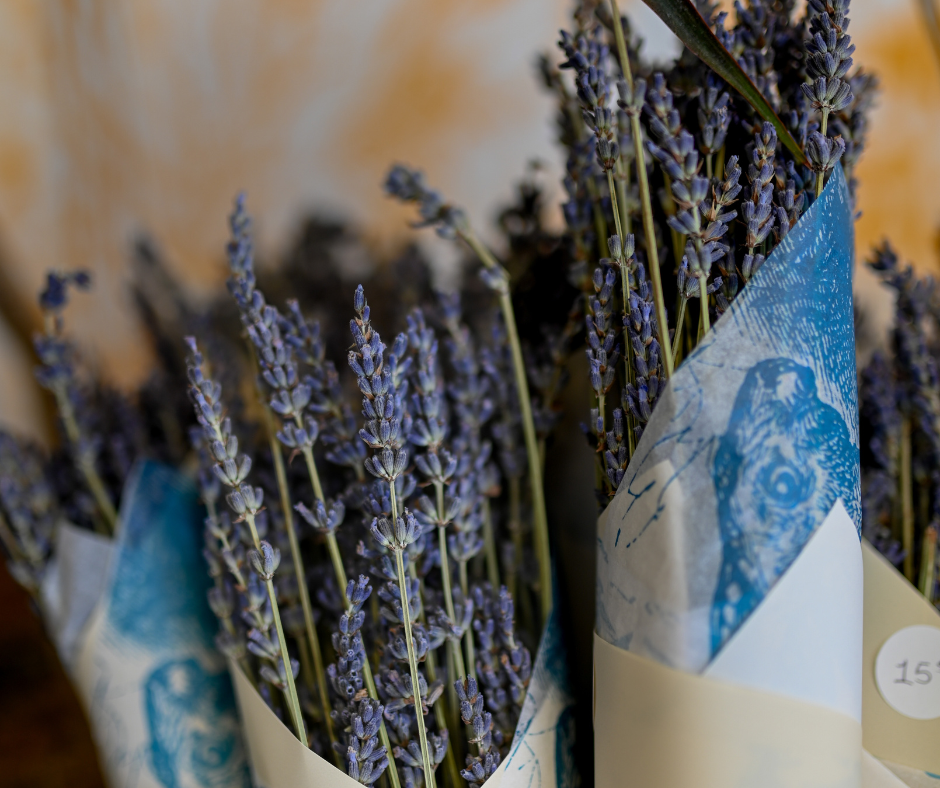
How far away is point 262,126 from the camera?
0.70 metres

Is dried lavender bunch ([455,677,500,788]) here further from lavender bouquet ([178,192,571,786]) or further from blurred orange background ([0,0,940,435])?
blurred orange background ([0,0,940,435])

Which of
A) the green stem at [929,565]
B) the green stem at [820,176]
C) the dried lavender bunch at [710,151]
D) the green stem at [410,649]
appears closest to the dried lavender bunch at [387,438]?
the green stem at [410,649]

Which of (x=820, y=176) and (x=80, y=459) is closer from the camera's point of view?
(x=820, y=176)

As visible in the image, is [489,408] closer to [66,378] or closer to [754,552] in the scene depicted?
[754,552]

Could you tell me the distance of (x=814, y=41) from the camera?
13.4 inches

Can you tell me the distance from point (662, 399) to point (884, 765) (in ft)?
0.92

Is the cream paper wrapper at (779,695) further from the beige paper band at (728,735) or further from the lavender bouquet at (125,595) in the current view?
the lavender bouquet at (125,595)

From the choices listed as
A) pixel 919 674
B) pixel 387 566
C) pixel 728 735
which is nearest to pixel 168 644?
pixel 387 566

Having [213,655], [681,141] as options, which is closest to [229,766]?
[213,655]

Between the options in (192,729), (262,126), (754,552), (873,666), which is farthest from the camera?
(262,126)

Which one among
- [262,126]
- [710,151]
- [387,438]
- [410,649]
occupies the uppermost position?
[262,126]

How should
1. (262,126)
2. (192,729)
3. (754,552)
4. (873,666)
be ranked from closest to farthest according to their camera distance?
(754,552)
(873,666)
(192,729)
(262,126)

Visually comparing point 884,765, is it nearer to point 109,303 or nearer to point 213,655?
point 213,655

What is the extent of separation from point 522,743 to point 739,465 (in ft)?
0.66
